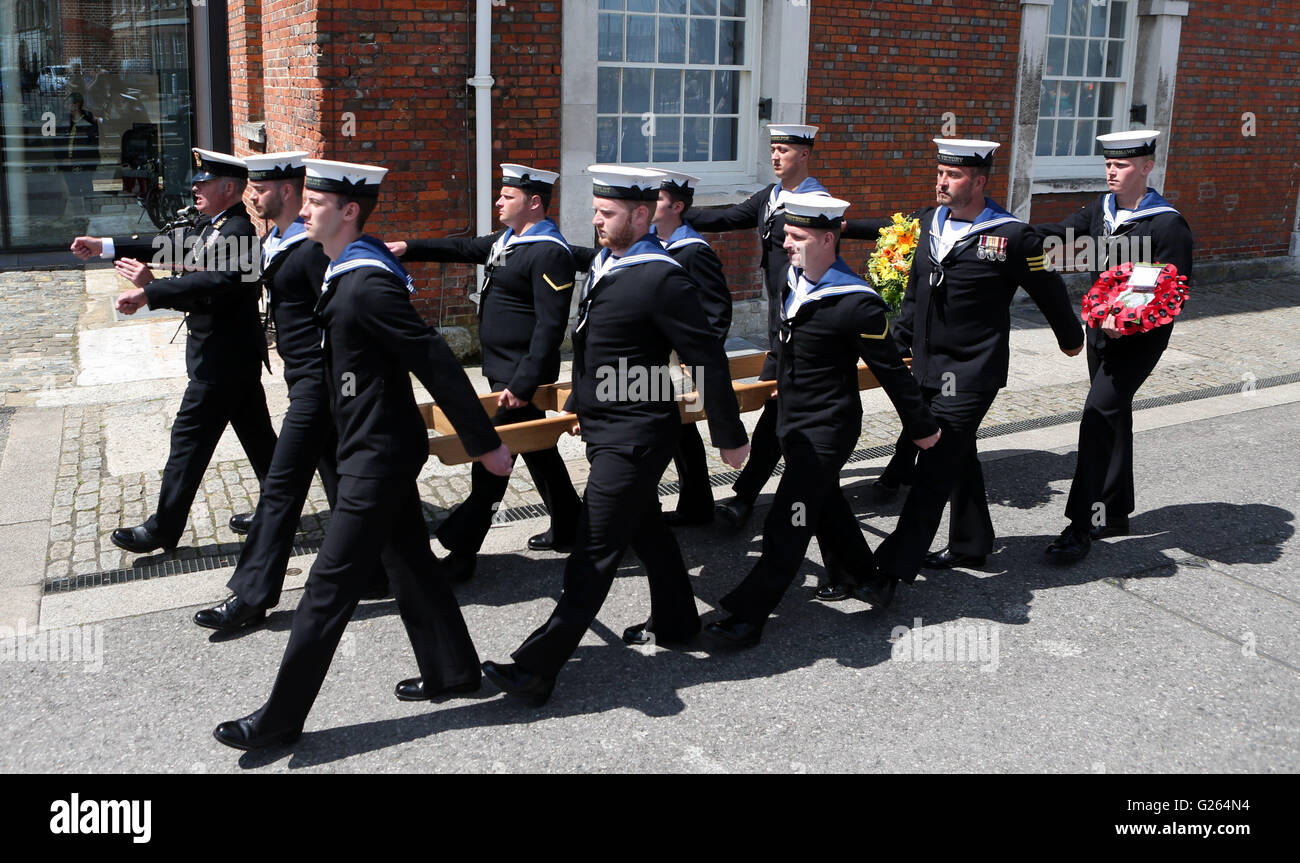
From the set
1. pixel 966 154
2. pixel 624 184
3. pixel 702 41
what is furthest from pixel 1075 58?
pixel 624 184

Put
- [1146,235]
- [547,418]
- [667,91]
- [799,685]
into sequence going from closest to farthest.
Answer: [799,685] < [547,418] < [1146,235] < [667,91]

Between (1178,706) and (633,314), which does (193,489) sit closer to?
(633,314)

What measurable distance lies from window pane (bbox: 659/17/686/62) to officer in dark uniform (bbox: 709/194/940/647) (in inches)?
240

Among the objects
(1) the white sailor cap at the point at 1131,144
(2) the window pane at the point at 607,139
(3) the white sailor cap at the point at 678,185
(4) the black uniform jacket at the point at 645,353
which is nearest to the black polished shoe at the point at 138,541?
A: (4) the black uniform jacket at the point at 645,353

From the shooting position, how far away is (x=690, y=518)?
21.1 ft

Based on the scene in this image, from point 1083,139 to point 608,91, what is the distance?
6.24 m

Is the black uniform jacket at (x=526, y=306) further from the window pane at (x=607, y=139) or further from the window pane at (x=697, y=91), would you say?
the window pane at (x=697, y=91)

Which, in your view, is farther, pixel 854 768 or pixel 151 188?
pixel 151 188

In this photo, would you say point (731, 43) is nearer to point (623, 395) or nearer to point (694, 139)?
point (694, 139)

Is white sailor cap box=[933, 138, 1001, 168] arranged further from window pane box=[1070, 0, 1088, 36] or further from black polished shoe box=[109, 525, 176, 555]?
window pane box=[1070, 0, 1088, 36]


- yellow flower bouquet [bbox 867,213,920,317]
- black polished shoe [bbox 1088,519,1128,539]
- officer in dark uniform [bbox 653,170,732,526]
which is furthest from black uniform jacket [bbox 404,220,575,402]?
black polished shoe [bbox 1088,519,1128,539]

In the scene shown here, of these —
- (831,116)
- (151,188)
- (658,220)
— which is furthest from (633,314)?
(151,188)

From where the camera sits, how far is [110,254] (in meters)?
5.70

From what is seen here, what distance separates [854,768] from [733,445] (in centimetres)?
129
